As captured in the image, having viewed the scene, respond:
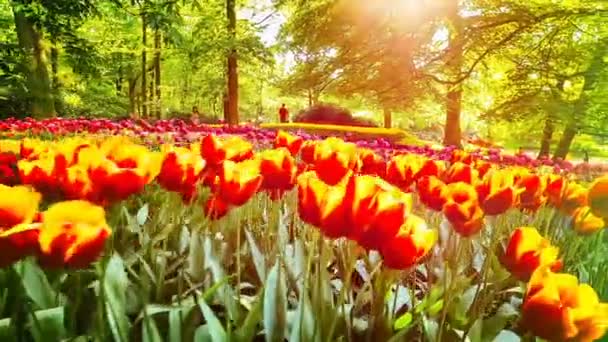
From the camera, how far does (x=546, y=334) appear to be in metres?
1.24

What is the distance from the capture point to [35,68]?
15828 mm

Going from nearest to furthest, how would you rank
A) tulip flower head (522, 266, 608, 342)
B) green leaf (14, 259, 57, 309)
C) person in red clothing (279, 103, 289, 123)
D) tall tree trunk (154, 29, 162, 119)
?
tulip flower head (522, 266, 608, 342) < green leaf (14, 259, 57, 309) < person in red clothing (279, 103, 289, 123) < tall tree trunk (154, 29, 162, 119)

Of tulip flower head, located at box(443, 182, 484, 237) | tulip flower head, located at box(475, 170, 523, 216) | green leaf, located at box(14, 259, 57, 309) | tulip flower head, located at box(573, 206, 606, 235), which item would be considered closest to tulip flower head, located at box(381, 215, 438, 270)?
tulip flower head, located at box(443, 182, 484, 237)

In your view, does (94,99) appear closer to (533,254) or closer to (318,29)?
(318,29)

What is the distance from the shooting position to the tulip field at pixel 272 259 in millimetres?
1271

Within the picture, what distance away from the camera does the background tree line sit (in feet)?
37.0

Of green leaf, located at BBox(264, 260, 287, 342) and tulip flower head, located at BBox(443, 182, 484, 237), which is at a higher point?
tulip flower head, located at BBox(443, 182, 484, 237)

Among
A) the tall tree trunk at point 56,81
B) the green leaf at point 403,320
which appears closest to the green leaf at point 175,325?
the green leaf at point 403,320

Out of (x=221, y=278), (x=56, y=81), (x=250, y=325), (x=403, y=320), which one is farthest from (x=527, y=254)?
(x=56, y=81)

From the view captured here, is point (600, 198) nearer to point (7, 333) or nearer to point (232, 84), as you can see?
point (7, 333)

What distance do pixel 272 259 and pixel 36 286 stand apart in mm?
800

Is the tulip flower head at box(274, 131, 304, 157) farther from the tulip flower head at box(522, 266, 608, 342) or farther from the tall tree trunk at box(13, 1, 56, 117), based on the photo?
the tall tree trunk at box(13, 1, 56, 117)

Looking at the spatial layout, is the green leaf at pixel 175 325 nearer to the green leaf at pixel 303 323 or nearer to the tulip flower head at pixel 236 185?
the green leaf at pixel 303 323

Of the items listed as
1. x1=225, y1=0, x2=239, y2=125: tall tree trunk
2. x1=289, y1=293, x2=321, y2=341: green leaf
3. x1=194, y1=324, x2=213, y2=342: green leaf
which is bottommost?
x1=194, y1=324, x2=213, y2=342: green leaf
